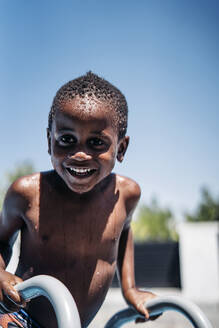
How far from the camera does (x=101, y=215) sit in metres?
1.55

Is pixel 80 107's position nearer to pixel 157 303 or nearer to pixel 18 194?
pixel 18 194

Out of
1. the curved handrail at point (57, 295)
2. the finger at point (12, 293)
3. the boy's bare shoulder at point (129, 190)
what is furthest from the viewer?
the boy's bare shoulder at point (129, 190)

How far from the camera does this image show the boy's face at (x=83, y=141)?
1254mm

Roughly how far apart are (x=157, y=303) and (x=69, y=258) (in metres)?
0.38

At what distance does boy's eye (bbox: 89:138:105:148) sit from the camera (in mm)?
1282

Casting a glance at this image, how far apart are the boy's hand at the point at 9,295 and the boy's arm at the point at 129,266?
21.5 inches

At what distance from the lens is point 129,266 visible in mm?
1771

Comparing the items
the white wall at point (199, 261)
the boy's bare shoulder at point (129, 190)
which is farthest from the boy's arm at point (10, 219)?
the white wall at point (199, 261)

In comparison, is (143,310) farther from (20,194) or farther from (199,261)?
(199,261)

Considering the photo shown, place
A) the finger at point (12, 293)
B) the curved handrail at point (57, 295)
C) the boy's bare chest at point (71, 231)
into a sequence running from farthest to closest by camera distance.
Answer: the boy's bare chest at point (71, 231) < the finger at point (12, 293) < the curved handrail at point (57, 295)

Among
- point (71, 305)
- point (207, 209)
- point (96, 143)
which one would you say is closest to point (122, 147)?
point (96, 143)

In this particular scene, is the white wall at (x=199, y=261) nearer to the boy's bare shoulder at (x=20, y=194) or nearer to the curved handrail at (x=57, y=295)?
the boy's bare shoulder at (x=20, y=194)

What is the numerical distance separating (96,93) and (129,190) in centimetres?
55

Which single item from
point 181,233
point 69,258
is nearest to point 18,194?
point 69,258
